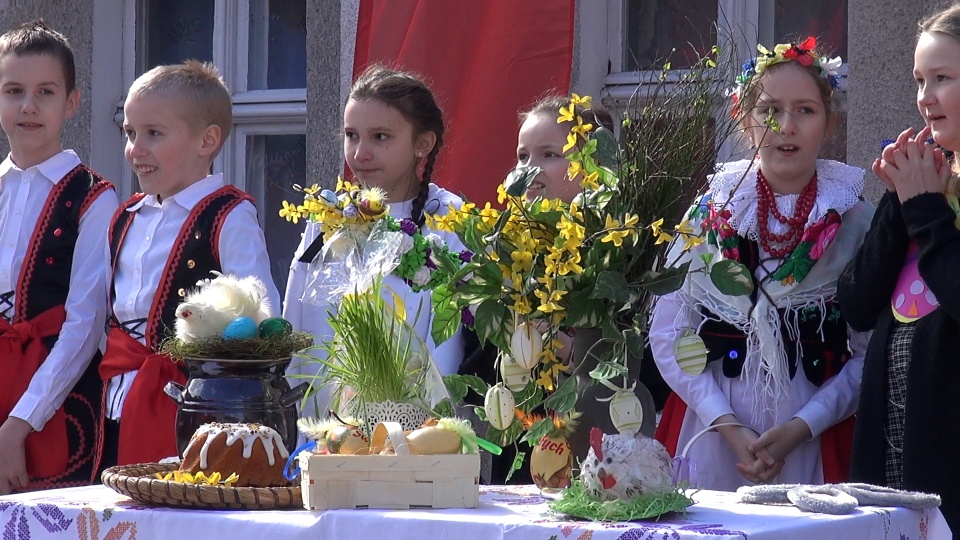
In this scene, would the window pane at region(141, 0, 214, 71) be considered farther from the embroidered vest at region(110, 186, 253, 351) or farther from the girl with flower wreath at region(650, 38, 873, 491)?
the girl with flower wreath at region(650, 38, 873, 491)

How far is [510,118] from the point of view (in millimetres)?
4156

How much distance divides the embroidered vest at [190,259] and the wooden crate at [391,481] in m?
1.31

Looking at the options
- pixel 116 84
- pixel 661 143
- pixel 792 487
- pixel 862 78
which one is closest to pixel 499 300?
pixel 661 143

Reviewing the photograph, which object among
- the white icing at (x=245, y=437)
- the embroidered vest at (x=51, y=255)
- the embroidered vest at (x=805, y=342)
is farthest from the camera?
the embroidered vest at (x=51, y=255)

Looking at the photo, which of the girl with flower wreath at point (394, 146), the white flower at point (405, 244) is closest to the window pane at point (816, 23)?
the girl with flower wreath at point (394, 146)

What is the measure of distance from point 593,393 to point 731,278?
30cm

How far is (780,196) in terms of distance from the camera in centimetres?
308

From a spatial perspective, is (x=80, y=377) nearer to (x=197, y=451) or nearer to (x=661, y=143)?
(x=197, y=451)

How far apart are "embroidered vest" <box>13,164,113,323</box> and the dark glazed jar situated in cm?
123

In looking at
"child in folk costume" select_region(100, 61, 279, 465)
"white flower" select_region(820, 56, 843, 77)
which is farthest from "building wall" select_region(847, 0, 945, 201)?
"child in folk costume" select_region(100, 61, 279, 465)

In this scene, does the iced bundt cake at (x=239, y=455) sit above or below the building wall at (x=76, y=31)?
below

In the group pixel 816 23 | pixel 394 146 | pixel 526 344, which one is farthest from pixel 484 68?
pixel 526 344

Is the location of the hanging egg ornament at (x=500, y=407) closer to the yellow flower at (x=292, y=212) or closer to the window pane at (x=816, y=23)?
the yellow flower at (x=292, y=212)

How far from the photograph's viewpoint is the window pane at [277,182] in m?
5.24
